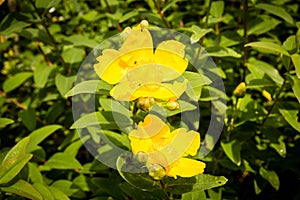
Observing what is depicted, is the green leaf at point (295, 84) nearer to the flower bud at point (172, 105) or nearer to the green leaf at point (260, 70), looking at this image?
the green leaf at point (260, 70)

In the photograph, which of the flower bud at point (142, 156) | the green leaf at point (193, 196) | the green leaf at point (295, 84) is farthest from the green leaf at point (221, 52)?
the flower bud at point (142, 156)

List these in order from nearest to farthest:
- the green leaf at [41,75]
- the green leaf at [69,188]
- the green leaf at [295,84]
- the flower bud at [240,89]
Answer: the green leaf at [295,84]
the flower bud at [240,89]
the green leaf at [69,188]
the green leaf at [41,75]

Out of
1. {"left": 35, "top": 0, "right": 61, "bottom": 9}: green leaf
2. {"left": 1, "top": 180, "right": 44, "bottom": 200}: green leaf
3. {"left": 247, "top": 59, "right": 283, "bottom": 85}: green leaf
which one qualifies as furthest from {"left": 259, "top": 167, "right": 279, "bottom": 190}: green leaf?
{"left": 35, "top": 0, "right": 61, "bottom": 9}: green leaf

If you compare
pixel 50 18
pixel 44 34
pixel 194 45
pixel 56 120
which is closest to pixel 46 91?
pixel 56 120

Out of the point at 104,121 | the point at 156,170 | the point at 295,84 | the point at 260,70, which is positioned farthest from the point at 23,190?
the point at 260,70

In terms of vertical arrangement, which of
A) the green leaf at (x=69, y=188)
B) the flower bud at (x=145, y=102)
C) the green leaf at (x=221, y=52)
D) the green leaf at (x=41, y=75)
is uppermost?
the flower bud at (x=145, y=102)

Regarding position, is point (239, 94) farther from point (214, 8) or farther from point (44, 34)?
point (44, 34)
